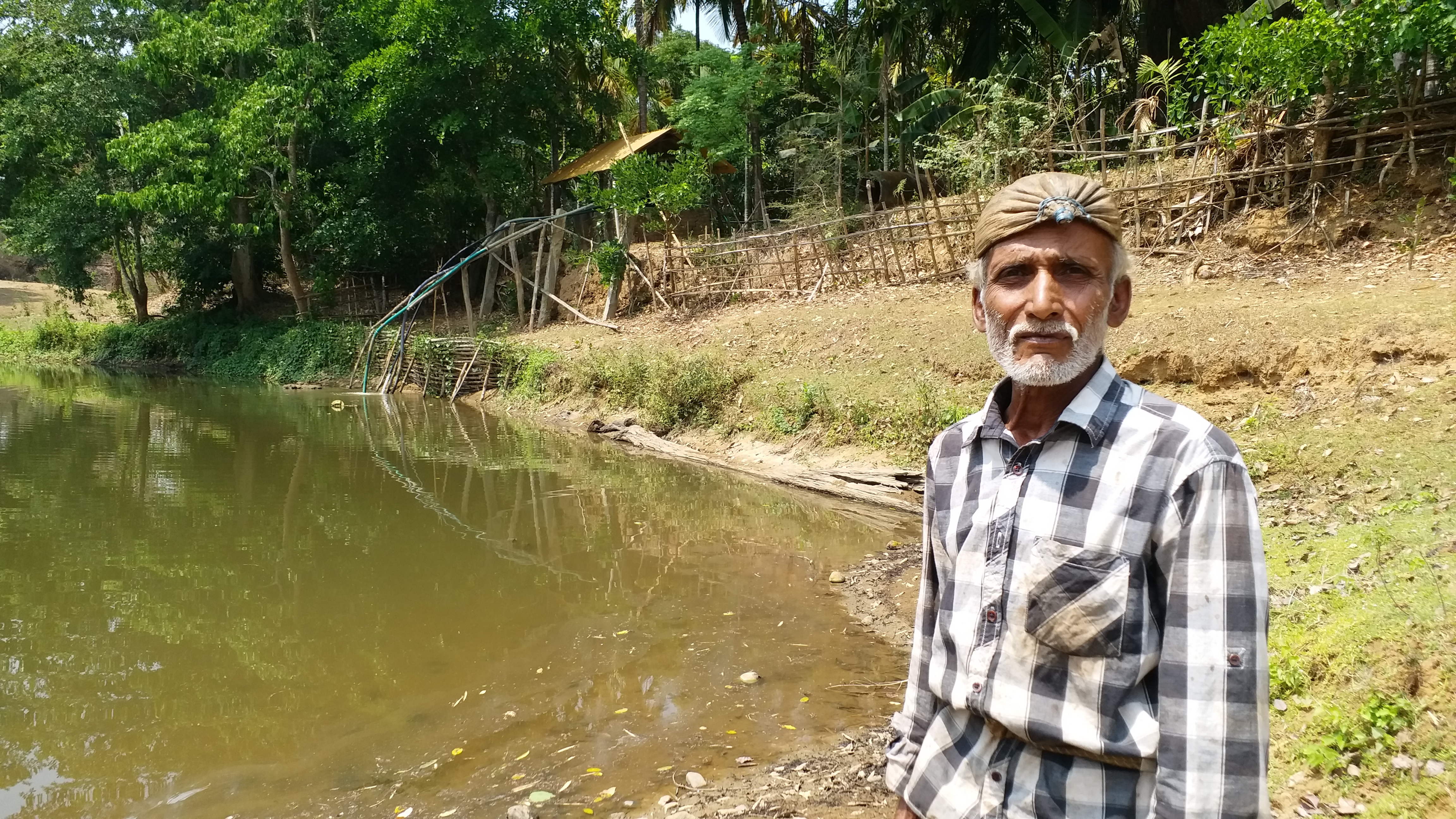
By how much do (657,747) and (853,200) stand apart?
17.9 meters

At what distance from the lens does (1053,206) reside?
1583 mm

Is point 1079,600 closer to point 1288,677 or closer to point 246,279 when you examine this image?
point 1288,677

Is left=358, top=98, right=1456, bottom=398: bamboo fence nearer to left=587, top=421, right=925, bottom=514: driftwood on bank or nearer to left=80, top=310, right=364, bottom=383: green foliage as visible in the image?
left=80, top=310, right=364, bottom=383: green foliage

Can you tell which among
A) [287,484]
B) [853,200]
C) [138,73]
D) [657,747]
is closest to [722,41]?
[853,200]

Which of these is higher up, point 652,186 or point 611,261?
point 652,186

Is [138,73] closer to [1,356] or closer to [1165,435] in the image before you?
[1,356]

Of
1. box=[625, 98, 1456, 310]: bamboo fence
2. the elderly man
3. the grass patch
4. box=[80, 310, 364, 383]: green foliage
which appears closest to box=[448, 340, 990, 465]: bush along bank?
the grass patch

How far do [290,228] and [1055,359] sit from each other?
85.4 feet

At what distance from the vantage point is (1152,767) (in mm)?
1397

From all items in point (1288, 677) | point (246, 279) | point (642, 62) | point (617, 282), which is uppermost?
point (642, 62)

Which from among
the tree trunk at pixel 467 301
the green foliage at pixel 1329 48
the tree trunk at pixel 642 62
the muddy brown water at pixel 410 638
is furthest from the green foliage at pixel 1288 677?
the tree trunk at pixel 642 62

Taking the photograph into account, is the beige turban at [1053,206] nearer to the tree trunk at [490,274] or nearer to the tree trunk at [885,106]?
the tree trunk at [885,106]

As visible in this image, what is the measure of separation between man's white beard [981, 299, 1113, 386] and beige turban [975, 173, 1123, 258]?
16cm

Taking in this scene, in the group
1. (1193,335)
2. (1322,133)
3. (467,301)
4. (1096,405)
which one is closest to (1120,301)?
(1096,405)
